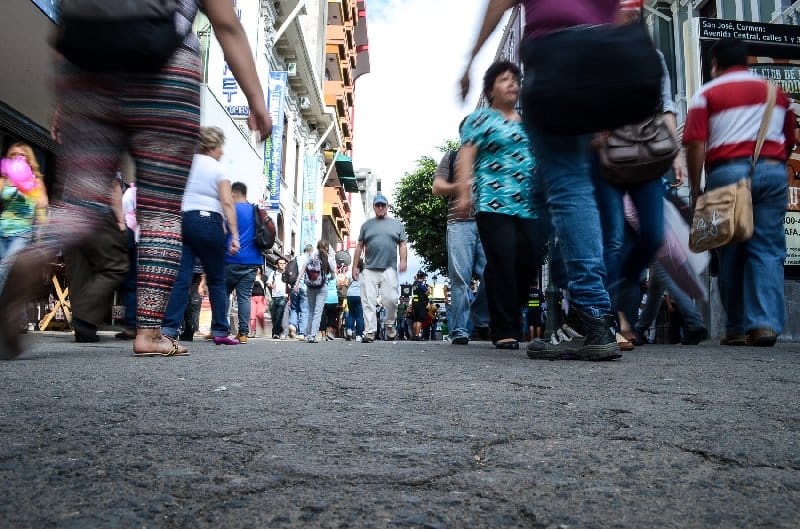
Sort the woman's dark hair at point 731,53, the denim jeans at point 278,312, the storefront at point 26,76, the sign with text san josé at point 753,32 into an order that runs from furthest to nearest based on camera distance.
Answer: the denim jeans at point 278,312, the sign with text san josé at point 753,32, the storefront at point 26,76, the woman's dark hair at point 731,53

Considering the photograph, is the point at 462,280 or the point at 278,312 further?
the point at 278,312

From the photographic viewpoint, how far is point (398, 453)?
1.35 meters

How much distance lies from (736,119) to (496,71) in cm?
161

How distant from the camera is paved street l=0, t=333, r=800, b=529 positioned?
0.99 meters

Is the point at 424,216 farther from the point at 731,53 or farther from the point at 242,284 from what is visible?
the point at 731,53

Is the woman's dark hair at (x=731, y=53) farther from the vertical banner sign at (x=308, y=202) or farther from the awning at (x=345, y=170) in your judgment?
the awning at (x=345, y=170)

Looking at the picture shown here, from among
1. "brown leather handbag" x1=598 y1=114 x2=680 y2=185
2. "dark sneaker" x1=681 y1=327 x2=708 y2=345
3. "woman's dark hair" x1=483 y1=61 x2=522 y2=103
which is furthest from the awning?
"brown leather handbag" x1=598 y1=114 x2=680 y2=185

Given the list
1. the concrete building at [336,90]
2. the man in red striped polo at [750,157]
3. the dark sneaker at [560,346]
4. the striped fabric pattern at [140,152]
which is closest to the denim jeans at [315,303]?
the man in red striped polo at [750,157]

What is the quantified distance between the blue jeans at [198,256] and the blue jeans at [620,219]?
2759mm

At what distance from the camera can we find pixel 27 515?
936 mm

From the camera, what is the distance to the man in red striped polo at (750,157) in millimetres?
4672

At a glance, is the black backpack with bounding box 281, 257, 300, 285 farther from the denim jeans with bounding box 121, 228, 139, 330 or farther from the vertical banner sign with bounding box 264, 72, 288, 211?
the vertical banner sign with bounding box 264, 72, 288, 211

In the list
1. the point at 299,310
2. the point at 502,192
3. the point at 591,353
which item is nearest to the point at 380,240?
the point at 502,192

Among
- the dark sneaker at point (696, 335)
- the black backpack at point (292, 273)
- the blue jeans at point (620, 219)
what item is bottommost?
the dark sneaker at point (696, 335)
